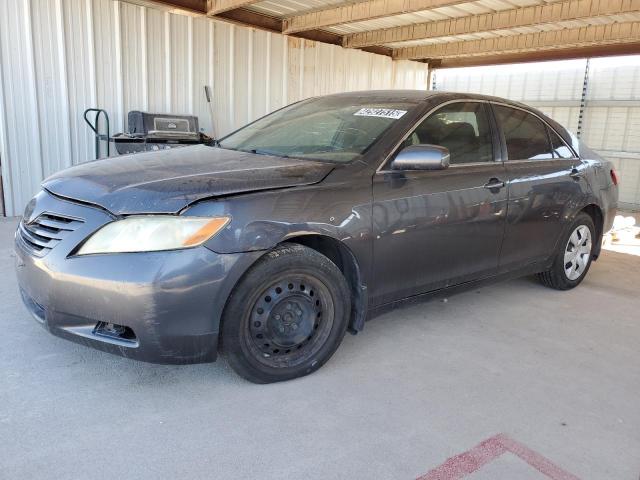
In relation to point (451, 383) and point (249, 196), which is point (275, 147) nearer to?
point (249, 196)

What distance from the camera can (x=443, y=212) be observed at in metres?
3.10

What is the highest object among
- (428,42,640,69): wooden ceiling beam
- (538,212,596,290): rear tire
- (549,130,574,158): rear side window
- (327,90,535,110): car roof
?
(428,42,640,69): wooden ceiling beam

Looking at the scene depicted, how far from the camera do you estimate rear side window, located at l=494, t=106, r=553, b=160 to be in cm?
369

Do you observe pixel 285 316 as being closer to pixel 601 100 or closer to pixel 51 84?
pixel 51 84

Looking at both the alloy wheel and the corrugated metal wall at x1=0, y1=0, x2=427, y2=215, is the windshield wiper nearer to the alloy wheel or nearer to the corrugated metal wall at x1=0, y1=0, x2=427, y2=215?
the alloy wheel

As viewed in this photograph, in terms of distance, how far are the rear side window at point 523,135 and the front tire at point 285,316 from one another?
1843 millimetres

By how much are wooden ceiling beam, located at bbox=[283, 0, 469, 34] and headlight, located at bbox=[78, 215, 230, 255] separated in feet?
16.7

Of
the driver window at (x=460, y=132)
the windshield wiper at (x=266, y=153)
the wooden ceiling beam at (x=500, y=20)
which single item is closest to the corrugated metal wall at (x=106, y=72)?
the wooden ceiling beam at (x=500, y=20)

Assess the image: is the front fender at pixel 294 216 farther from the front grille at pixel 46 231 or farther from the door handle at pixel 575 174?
the door handle at pixel 575 174

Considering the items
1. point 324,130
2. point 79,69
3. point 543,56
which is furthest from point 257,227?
point 543,56

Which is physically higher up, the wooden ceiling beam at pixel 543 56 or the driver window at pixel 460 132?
the wooden ceiling beam at pixel 543 56

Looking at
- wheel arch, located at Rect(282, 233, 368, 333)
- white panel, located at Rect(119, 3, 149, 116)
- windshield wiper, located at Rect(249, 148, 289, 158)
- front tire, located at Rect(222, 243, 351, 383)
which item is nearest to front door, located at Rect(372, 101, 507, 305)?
wheel arch, located at Rect(282, 233, 368, 333)

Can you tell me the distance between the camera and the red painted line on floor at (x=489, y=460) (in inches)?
79.7

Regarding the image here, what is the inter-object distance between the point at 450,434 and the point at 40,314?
1.95 meters
